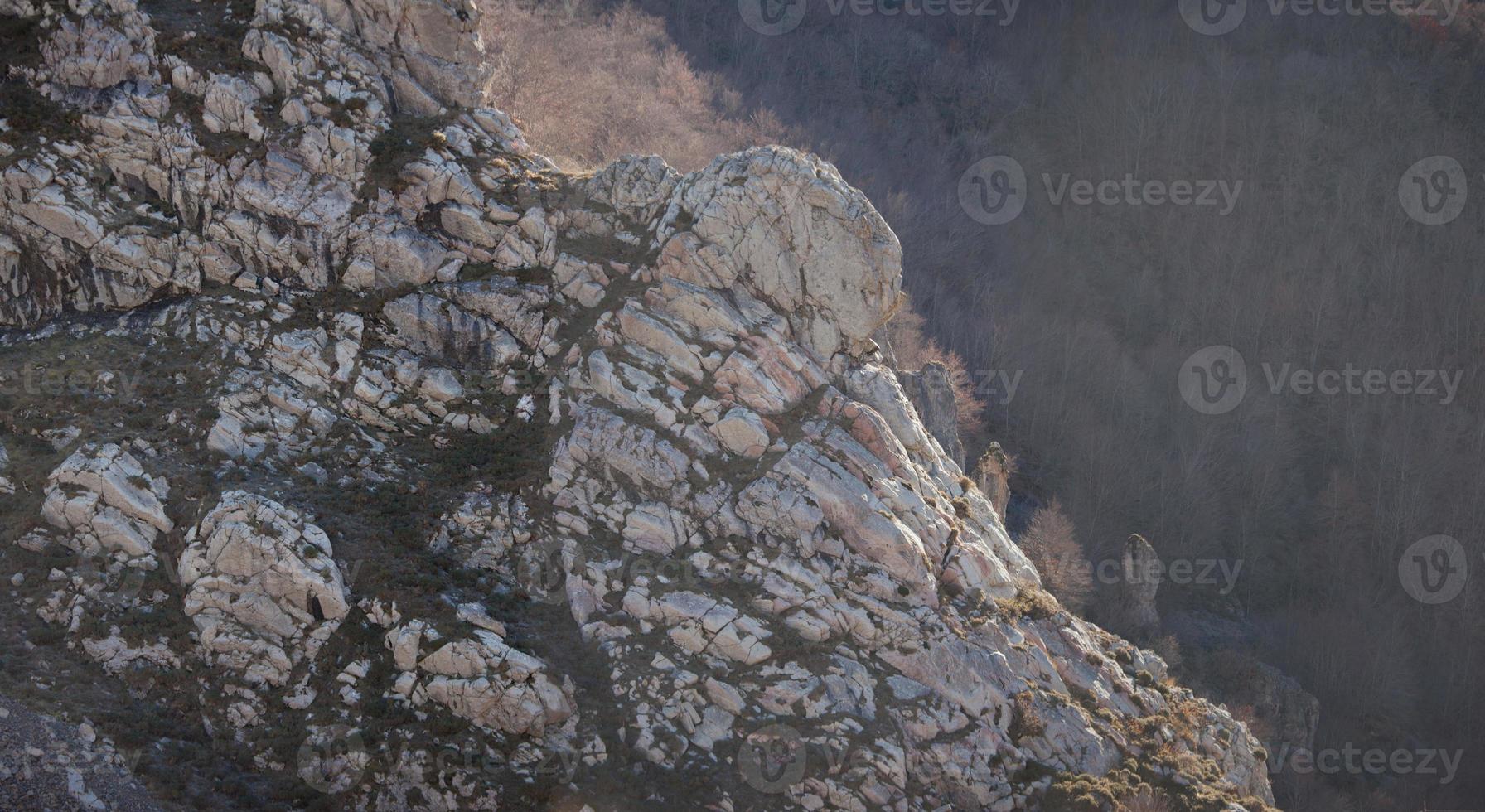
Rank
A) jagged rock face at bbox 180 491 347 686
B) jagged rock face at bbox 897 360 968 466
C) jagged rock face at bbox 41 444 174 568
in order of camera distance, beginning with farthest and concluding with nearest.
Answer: jagged rock face at bbox 897 360 968 466 < jagged rock face at bbox 41 444 174 568 < jagged rock face at bbox 180 491 347 686

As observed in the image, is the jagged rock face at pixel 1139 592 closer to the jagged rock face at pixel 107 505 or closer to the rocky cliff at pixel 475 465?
the rocky cliff at pixel 475 465

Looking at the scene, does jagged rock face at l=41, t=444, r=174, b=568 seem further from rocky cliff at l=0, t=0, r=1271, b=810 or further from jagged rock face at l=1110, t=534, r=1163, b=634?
jagged rock face at l=1110, t=534, r=1163, b=634

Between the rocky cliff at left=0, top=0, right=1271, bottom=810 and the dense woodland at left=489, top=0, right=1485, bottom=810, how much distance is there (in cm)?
1636

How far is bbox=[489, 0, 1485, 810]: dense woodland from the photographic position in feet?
149

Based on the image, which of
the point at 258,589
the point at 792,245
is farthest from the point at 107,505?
the point at 792,245

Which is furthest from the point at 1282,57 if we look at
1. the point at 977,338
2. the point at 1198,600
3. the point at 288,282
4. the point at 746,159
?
the point at 288,282

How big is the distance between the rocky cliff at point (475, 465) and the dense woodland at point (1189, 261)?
1636cm

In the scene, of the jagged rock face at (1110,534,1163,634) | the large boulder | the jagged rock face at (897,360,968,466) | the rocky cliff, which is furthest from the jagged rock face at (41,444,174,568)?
the jagged rock face at (1110,534,1163,634)

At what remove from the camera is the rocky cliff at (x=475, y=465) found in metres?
14.1

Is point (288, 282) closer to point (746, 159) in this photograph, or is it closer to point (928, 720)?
point (746, 159)

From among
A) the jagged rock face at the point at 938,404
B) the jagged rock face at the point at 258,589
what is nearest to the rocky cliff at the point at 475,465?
the jagged rock face at the point at 258,589

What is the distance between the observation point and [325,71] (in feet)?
60.8

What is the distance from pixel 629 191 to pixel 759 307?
10.9 ft

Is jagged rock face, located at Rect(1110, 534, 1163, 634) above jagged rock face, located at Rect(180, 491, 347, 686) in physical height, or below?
below
